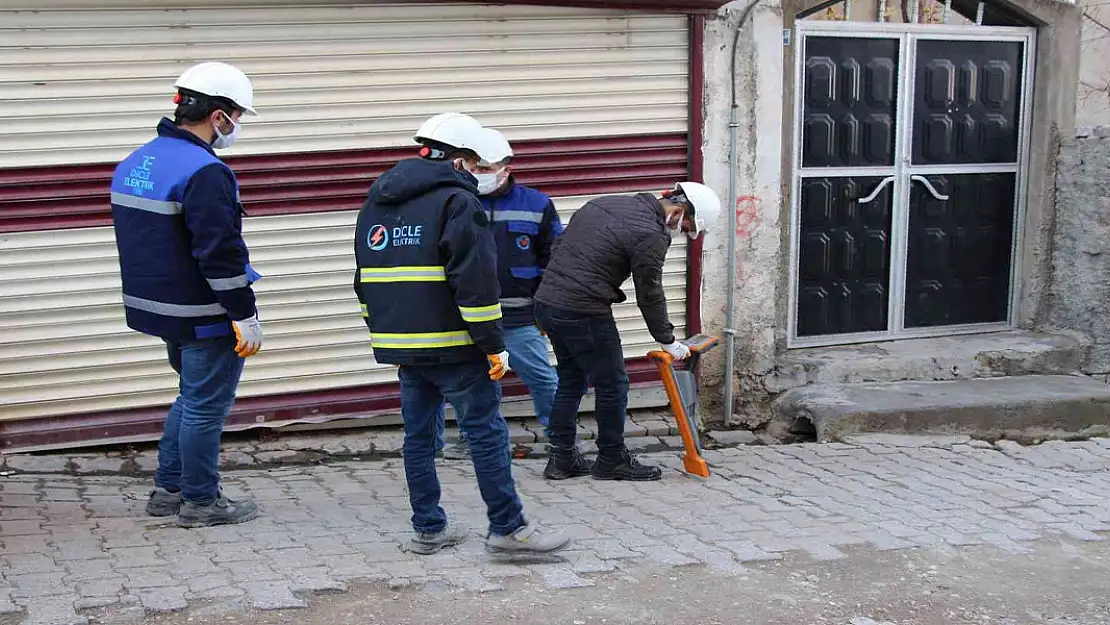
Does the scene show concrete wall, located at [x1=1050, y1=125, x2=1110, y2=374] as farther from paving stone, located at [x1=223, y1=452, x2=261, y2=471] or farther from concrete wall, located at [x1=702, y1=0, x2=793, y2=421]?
paving stone, located at [x1=223, y1=452, x2=261, y2=471]

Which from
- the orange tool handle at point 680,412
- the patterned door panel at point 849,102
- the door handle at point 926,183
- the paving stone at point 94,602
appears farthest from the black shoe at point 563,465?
the door handle at point 926,183

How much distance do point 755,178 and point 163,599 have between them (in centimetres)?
448

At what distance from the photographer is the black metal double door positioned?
7.58 m

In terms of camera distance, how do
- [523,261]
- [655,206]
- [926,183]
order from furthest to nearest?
[926,183] → [523,261] → [655,206]

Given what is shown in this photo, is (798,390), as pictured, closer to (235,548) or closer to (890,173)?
(890,173)

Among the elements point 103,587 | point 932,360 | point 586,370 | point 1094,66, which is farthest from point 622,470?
point 1094,66

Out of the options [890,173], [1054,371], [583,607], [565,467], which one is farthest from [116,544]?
[1054,371]

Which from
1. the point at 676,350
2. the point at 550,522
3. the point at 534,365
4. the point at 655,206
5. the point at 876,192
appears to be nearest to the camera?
the point at 550,522

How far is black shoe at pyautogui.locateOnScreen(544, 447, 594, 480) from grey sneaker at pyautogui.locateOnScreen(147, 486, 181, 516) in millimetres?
1837

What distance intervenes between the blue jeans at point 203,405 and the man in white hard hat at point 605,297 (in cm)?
162

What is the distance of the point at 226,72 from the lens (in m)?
4.65

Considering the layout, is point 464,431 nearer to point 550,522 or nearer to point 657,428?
point 550,522

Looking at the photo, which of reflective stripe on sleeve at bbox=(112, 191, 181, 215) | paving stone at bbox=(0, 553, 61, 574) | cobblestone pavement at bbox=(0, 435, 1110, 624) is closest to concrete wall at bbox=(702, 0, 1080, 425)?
cobblestone pavement at bbox=(0, 435, 1110, 624)

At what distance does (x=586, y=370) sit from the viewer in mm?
5688
